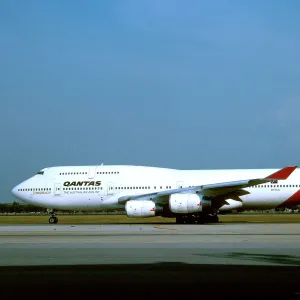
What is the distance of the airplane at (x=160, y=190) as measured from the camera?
29.0 m

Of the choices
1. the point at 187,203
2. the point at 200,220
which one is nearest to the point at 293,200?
the point at 200,220

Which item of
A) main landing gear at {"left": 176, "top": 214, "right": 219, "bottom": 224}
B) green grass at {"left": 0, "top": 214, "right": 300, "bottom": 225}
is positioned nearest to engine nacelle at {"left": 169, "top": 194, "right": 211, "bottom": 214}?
main landing gear at {"left": 176, "top": 214, "right": 219, "bottom": 224}

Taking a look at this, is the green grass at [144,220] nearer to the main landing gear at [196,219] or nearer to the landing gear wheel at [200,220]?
the main landing gear at [196,219]

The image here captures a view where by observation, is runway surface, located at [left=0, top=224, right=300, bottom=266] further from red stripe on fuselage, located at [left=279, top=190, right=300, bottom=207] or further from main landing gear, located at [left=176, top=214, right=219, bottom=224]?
red stripe on fuselage, located at [left=279, top=190, right=300, bottom=207]

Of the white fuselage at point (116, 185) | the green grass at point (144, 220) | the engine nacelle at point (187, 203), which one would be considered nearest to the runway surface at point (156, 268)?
the engine nacelle at point (187, 203)

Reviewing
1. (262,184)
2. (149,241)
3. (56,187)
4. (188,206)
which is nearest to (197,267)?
(149,241)

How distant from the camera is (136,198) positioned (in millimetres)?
31438

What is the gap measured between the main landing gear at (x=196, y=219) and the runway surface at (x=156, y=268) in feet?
50.0

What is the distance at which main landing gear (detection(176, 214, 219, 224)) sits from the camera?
30.2 meters

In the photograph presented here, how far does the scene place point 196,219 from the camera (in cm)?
3097

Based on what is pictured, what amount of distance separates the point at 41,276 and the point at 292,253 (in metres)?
5.99

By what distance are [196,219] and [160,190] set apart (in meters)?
2.70

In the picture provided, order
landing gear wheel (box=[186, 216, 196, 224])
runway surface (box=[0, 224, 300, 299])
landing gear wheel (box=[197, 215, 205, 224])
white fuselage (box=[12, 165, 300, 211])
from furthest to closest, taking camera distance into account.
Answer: white fuselage (box=[12, 165, 300, 211]) < landing gear wheel (box=[197, 215, 205, 224]) < landing gear wheel (box=[186, 216, 196, 224]) < runway surface (box=[0, 224, 300, 299])

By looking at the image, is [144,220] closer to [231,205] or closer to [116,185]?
[116,185]
